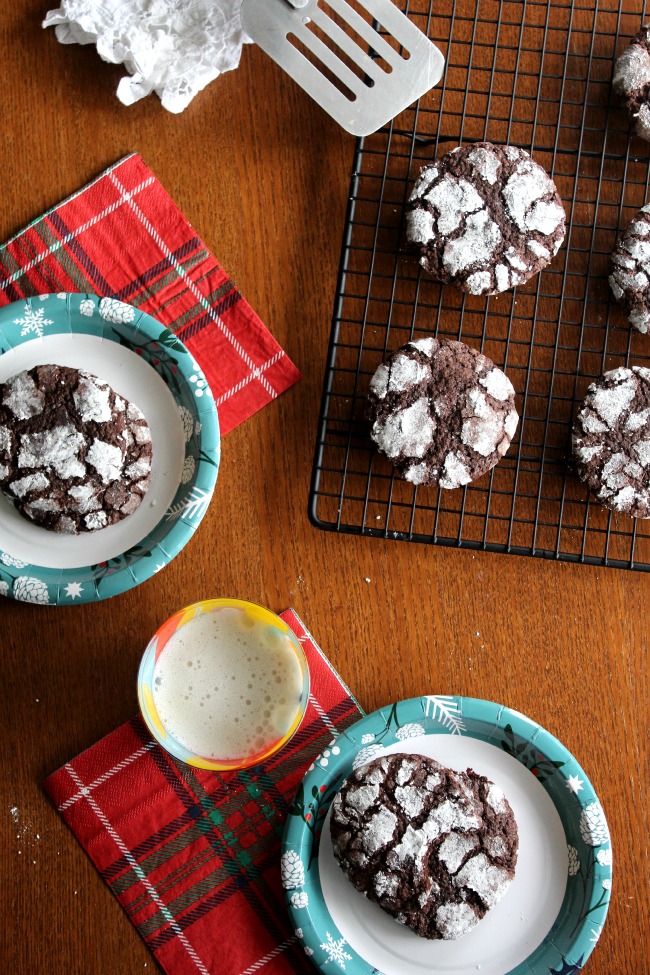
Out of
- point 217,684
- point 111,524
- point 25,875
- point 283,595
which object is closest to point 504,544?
point 283,595

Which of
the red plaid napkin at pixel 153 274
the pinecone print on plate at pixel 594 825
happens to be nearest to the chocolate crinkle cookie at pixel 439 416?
the red plaid napkin at pixel 153 274

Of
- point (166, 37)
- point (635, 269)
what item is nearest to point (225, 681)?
point (635, 269)

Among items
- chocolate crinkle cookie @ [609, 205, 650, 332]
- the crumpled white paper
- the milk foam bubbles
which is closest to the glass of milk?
the milk foam bubbles

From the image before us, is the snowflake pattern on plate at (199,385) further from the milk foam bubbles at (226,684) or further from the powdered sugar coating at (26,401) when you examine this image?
the milk foam bubbles at (226,684)

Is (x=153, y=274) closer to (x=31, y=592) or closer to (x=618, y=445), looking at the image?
(x=31, y=592)

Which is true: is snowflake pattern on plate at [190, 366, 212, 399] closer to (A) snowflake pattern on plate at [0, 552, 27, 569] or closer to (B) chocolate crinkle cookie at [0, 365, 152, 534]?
(B) chocolate crinkle cookie at [0, 365, 152, 534]

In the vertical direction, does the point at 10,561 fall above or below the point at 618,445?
above
